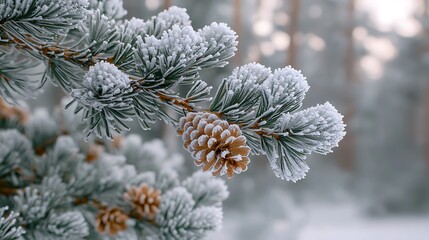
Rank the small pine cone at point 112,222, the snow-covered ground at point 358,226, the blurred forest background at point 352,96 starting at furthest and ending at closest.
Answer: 1. the blurred forest background at point 352,96
2. the snow-covered ground at point 358,226
3. the small pine cone at point 112,222

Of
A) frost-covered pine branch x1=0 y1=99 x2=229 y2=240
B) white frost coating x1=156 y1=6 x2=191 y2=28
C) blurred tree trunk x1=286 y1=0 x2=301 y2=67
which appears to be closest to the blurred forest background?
blurred tree trunk x1=286 y1=0 x2=301 y2=67

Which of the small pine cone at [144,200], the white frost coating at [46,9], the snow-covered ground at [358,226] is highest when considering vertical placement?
the snow-covered ground at [358,226]

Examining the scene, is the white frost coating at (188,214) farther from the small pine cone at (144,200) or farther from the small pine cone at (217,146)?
the small pine cone at (217,146)

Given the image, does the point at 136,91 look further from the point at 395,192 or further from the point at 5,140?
the point at 395,192

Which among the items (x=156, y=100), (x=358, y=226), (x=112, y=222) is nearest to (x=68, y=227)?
(x=112, y=222)

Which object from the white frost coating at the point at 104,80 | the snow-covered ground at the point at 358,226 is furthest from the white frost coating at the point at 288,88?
the snow-covered ground at the point at 358,226

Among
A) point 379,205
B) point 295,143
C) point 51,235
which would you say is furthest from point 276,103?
point 379,205
